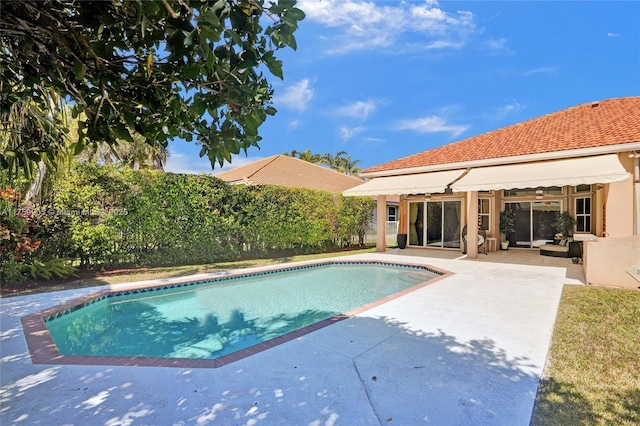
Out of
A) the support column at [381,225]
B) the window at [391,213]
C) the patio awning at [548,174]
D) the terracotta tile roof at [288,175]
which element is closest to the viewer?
the patio awning at [548,174]

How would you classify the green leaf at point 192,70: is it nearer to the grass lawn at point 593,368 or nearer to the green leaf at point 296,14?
the green leaf at point 296,14

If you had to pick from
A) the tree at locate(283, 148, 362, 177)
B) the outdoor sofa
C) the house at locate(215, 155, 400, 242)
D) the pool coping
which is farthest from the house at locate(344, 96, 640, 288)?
the tree at locate(283, 148, 362, 177)

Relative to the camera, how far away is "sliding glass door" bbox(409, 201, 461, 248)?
3344cm

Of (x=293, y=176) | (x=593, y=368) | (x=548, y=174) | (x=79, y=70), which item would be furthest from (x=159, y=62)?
(x=293, y=176)

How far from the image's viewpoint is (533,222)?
32.0 meters

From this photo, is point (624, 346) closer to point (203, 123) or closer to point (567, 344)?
point (567, 344)

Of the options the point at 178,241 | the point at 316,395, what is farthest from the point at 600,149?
the point at 178,241

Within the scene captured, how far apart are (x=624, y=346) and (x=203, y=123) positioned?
12.4 m

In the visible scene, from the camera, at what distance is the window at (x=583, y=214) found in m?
28.0

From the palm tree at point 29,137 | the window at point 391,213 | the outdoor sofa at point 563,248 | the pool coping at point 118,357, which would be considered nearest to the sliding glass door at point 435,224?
the outdoor sofa at point 563,248

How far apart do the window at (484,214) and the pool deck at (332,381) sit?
22163mm

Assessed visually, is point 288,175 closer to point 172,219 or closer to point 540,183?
point 172,219

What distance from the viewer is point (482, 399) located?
260 inches

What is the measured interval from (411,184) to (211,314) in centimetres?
1982
